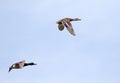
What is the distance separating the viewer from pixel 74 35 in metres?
152

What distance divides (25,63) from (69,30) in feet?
22.6

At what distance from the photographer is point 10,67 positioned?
6147 inches

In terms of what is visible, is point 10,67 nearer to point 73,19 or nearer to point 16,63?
point 16,63

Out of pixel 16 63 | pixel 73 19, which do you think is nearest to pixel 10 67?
pixel 16 63

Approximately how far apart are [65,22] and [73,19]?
1.67 meters

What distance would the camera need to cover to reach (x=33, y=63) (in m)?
157

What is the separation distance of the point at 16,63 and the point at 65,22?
29.3 ft

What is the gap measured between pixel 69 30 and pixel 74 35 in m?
4.70

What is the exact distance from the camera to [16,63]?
511 feet

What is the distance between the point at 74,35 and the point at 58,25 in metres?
8.22

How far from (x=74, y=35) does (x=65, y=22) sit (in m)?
Answer: 7.88

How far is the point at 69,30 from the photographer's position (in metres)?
157

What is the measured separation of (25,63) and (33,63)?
1.58 meters

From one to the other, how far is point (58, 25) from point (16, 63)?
824cm
